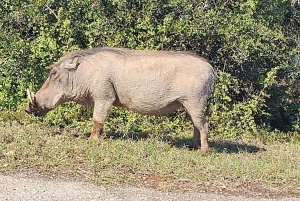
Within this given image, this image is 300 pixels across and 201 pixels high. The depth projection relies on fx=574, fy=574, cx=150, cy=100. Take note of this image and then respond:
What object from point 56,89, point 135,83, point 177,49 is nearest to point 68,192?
point 135,83

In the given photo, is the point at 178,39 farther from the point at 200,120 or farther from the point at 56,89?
the point at 56,89

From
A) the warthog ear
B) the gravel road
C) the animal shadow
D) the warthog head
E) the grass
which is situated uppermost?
the warthog ear

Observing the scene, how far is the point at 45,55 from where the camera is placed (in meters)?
9.98

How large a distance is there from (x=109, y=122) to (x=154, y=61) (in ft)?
6.19

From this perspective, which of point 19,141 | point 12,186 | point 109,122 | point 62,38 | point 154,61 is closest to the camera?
point 12,186

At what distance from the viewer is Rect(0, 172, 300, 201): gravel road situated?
5538 mm

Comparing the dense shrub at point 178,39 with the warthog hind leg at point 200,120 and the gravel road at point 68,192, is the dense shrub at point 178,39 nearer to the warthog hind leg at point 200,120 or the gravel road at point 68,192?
the warthog hind leg at point 200,120

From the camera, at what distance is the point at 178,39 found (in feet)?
34.3

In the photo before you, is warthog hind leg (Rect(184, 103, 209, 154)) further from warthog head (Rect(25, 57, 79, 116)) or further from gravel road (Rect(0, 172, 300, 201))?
gravel road (Rect(0, 172, 300, 201))

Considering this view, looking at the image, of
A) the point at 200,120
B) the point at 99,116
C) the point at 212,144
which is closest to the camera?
the point at 200,120

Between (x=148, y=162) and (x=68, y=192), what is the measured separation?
150 cm

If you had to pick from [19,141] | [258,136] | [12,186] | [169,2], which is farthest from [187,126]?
[12,186]

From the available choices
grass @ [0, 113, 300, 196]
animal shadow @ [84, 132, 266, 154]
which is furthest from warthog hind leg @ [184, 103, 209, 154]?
animal shadow @ [84, 132, 266, 154]

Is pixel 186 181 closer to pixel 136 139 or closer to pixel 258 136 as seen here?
pixel 136 139
